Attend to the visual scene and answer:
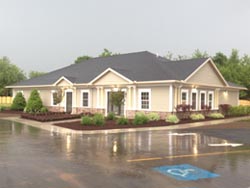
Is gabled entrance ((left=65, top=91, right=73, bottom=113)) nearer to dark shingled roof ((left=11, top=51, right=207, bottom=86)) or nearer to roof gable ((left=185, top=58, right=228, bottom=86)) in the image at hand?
dark shingled roof ((left=11, top=51, right=207, bottom=86))

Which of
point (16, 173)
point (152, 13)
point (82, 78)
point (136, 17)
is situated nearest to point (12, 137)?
point (16, 173)

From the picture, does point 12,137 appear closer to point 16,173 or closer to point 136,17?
point 16,173

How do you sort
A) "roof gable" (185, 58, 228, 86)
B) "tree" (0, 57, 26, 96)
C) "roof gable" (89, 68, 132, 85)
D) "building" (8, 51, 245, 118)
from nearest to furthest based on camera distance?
"building" (8, 51, 245, 118) → "roof gable" (185, 58, 228, 86) → "roof gable" (89, 68, 132, 85) → "tree" (0, 57, 26, 96)

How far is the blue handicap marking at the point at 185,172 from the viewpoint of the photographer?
746 centimetres

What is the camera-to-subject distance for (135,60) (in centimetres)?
2884

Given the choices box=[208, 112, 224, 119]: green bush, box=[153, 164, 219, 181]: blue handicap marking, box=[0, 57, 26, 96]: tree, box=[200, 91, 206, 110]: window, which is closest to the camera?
box=[153, 164, 219, 181]: blue handicap marking

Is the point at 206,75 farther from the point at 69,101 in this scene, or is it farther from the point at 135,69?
the point at 69,101

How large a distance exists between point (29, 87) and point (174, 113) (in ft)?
60.2

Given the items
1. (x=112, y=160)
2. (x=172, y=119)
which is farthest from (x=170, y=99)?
(x=112, y=160)

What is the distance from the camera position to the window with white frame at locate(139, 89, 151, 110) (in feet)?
76.4

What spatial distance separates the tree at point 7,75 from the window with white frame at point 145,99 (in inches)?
1485

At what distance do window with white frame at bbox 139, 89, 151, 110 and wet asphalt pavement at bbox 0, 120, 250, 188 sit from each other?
9026 mm

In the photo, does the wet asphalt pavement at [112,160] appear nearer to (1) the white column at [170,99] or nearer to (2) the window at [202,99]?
(1) the white column at [170,99]

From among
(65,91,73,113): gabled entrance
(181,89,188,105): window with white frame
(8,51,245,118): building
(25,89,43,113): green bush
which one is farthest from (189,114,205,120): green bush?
(25,89,43,113): green bush
